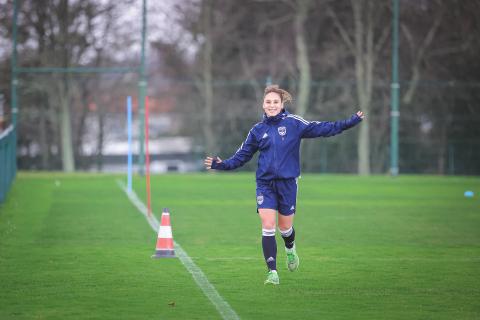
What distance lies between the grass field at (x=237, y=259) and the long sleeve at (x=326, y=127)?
57.7 inches

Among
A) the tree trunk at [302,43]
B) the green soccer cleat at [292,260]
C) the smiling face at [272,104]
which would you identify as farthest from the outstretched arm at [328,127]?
the tree trunk at [302,43]

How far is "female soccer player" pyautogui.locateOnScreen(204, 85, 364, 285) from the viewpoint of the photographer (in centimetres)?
1031

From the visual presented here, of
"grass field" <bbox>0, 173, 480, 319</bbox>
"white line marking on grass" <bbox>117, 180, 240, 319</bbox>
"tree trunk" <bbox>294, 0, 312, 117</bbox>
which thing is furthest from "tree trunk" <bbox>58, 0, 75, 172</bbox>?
"white line marking on grass" <bbox>117, 180, 240, 319</bbox>

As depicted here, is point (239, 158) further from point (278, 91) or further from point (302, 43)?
point (302, 43)

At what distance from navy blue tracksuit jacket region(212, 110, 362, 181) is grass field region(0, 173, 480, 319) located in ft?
3.62

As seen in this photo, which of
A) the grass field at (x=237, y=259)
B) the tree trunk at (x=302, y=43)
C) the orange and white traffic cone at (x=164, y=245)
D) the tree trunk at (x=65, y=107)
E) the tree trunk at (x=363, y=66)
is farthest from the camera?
the tree trunk at (x=302, y=43)

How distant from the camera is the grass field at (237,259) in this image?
8.87m

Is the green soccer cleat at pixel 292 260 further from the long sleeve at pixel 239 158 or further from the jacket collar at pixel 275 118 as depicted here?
the jacket collar at pixel 275 118

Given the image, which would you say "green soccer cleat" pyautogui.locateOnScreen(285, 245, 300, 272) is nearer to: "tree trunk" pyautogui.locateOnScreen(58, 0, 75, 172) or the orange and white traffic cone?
the orange and white traffic cone

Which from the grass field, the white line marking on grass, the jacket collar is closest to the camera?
the white line marking on grass

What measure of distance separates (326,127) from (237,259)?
2373mm

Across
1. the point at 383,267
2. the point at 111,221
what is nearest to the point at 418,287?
the point at 383,267

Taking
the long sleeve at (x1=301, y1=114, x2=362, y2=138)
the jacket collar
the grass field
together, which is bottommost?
the grass field

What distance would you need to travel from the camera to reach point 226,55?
147ft
